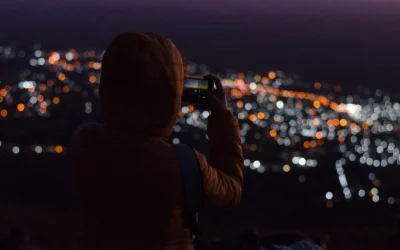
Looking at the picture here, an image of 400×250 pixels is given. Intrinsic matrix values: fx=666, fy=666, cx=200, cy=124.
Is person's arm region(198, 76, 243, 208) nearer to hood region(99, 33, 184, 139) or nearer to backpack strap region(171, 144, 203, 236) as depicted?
backpack strap region(171, 144, 203, 236)

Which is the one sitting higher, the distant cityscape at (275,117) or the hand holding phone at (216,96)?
the hand holding phone at (216,96)

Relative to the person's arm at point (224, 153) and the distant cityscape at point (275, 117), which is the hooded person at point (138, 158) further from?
the distant cityscape at point (275, 117)

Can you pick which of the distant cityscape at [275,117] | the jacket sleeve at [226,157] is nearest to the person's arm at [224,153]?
the jacket sleeve at [226,157]

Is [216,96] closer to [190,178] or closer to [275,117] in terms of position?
[190,178]

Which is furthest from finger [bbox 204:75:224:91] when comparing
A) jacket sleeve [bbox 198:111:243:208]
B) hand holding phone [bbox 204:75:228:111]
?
jacket sleeve [bbox 198:111:243:208]

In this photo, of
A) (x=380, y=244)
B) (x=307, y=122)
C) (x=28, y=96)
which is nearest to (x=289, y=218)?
(x=380, y=244)

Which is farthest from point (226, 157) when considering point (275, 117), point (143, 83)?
point (275, 117)
